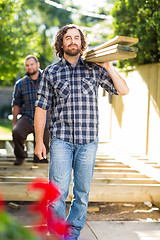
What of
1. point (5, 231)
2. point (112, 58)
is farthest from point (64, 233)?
point (5, 231)

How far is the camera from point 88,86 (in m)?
3.15

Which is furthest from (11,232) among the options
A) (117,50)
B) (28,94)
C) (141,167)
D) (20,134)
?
(28,94)

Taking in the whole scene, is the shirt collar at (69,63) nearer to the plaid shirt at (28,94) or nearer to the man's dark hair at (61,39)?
the man's dark hair at (61,39)

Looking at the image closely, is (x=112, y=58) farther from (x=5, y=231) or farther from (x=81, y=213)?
(x=5, y=231)

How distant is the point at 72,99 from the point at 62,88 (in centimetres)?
13

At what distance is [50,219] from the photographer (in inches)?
123

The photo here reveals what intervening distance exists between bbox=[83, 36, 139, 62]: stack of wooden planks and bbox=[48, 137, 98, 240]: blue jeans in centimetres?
74

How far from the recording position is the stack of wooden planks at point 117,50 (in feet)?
9.51

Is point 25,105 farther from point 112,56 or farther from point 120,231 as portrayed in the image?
point 112,56

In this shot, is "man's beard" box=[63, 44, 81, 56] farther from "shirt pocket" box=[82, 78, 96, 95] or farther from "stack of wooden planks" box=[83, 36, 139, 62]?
"shirt pocket" box=[82, 78, 96, 95]

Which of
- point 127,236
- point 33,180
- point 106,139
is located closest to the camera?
point 127,236

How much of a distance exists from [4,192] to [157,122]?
2.88m

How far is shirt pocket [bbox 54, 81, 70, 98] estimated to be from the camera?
3111 mm

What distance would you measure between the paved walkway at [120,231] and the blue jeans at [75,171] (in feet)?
1.49
